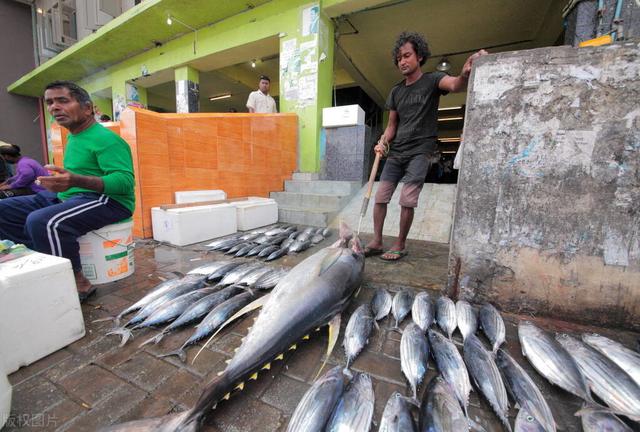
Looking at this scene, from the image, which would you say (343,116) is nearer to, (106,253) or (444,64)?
(444,64)

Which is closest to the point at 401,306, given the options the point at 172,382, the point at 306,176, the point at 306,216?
the point at 172,382

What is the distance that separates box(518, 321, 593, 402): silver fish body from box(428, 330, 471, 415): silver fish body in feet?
1.49

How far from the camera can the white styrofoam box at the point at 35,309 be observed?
1506 mm

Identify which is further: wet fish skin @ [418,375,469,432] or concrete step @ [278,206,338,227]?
concrete step @ [278,206,338,227]

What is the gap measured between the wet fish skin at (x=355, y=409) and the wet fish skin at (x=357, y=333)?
0.21 metres

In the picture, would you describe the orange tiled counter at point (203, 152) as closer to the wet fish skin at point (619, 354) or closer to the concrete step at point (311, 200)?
the concrete step at point (311, 200)

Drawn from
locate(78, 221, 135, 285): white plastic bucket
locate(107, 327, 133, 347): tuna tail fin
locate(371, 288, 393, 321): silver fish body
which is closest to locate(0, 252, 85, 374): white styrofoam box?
locate(107, 327, 133, 347): tuna tail fin

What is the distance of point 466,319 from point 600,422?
84 centimetres

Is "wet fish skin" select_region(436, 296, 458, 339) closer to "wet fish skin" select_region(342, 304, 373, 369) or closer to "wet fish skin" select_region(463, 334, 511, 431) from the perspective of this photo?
"wet fish skin" select_region(463, 334, 511, 431)

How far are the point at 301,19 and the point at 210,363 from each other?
26.5ft

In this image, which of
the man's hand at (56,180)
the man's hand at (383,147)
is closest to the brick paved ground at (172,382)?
the man's hand at (56,180)

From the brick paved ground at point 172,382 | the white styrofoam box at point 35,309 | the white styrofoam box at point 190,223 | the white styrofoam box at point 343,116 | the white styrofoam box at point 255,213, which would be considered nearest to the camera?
the brick paved ground at point 172,382

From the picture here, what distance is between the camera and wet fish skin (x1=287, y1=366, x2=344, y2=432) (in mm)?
1170

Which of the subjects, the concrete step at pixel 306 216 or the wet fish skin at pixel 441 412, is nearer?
the wet fish skin at pixel 441 412
